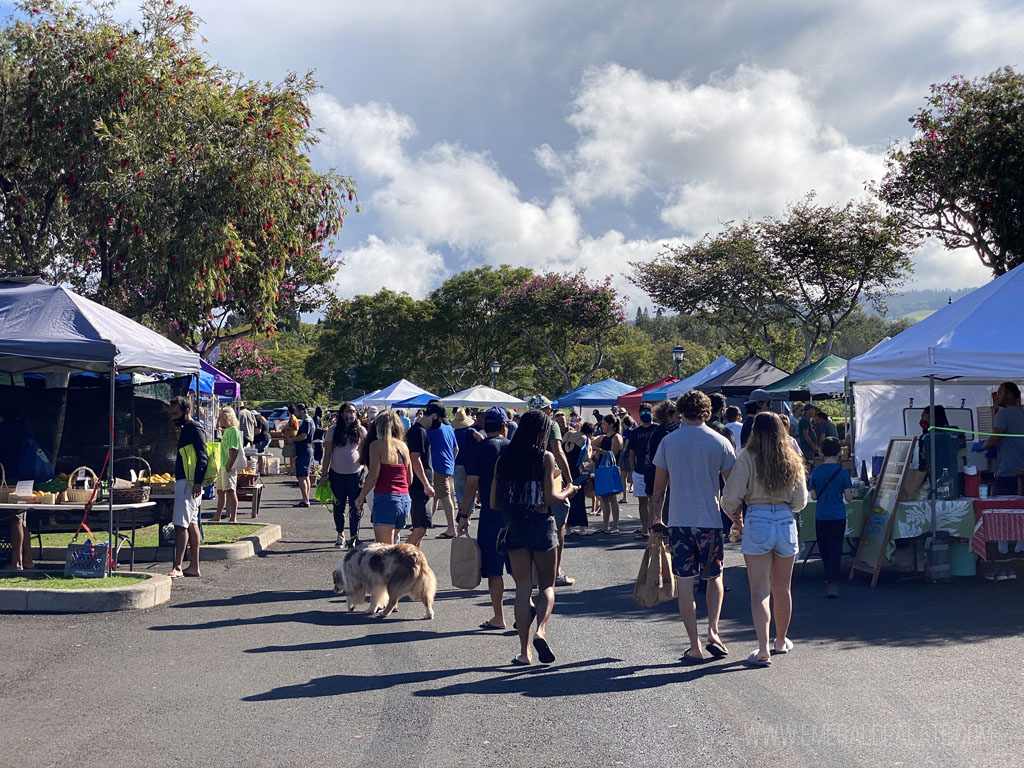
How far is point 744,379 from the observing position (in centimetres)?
2328

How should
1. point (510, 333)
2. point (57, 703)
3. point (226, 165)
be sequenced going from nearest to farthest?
point (57, 703)
point (226, 165)
point (510, 333)

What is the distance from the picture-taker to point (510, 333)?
5616cm

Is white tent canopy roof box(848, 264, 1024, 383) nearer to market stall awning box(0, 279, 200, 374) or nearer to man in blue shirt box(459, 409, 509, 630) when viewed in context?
man in blue shirt box(459, 409, 509, 630)

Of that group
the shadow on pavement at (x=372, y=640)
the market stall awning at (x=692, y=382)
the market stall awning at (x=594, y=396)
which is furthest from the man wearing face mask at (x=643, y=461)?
the market stall awning at (x=594, y=396)

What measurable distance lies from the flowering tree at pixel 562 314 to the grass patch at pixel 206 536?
127 feet

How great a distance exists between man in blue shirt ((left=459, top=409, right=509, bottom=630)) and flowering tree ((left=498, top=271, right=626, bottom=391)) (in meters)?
44.3

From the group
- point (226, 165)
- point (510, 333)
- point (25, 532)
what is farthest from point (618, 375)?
point (25, 532)

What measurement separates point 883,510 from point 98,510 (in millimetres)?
8503

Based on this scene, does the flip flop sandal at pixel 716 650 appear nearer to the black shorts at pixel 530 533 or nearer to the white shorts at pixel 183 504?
the black shorts at pixel 530 533

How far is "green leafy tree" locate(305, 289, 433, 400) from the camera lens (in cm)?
6312

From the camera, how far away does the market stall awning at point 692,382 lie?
25444 millimetres

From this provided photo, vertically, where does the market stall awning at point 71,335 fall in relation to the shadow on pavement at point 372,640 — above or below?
above

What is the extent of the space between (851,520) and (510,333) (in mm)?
45313

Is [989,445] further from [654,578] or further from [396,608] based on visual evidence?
[396,608]
